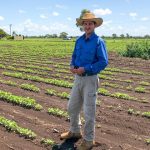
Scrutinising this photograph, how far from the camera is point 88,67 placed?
6.19 meters

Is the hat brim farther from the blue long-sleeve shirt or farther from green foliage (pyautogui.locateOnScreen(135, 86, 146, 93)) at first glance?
green foliage (pyautogui.locateOnScreen(135, 86, 146, 93))

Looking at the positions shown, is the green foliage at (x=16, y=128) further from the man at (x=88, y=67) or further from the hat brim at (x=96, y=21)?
the hat brim at (x=96, y=21)

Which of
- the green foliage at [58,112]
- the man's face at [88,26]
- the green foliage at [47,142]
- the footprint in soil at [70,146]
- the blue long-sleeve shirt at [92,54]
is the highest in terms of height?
the man's face at [88,26]

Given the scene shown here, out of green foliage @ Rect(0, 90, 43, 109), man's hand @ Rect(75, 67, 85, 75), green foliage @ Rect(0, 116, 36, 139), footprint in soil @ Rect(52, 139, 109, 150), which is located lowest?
footprint in soil @ Rect(52, 139, 109, 150)

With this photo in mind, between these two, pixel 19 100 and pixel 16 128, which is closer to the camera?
pixel 16 128

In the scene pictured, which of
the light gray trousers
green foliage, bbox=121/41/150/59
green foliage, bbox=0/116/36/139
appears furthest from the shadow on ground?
green foliage, bbox=121/41/150/59

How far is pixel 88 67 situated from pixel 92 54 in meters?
0.23

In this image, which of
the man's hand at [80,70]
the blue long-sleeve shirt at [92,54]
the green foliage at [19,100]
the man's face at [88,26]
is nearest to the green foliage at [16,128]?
the green foliage at [19,100]

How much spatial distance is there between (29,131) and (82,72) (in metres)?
1.76

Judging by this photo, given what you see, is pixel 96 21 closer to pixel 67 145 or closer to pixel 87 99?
pixel 87 99

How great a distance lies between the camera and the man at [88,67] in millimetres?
6188

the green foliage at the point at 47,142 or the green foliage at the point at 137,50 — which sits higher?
the green foliage at the point at 137,50

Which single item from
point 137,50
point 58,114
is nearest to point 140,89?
point 58,114

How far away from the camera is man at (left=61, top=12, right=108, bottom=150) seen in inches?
244
